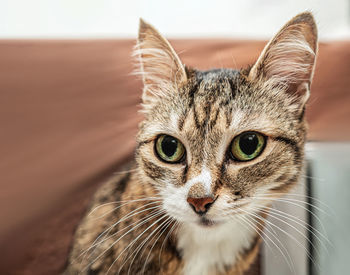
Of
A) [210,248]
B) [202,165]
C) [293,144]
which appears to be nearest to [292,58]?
Answer: [293,144]

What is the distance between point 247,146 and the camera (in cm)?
67

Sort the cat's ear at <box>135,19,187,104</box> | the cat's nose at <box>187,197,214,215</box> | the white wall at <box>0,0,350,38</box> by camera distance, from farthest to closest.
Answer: the white wall at <box>0,0,350,38</box> → the cat's ear at <box>135,19,187,104</box> → the cat's nose at <box>187,197,214,215</box>

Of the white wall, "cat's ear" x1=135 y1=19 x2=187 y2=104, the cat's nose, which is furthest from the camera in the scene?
the white wall

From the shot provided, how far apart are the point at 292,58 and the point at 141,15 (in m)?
0.44

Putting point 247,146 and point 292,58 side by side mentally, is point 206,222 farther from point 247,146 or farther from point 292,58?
point 292,58

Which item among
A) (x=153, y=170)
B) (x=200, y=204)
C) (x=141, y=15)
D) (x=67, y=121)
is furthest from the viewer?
(x=141, y=15)

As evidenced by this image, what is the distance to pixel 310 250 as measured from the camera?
0.69 m

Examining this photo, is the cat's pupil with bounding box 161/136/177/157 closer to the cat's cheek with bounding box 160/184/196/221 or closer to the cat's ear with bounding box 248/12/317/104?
the cat's cheek with bounding box 160/184/196/221

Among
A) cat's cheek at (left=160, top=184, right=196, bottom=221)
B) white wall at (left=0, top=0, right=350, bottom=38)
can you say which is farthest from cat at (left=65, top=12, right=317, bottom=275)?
white wall at (left=0, top=0, right=350, bottom=38)

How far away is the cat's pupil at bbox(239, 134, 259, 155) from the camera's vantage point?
0.67m

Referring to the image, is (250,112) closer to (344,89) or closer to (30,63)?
(344,89)

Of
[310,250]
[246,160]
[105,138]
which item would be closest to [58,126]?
[105,138]

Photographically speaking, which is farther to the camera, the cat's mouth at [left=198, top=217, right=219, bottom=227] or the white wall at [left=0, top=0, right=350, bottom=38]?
the white wall at [left=0, top=0, right=350, bottom=38]

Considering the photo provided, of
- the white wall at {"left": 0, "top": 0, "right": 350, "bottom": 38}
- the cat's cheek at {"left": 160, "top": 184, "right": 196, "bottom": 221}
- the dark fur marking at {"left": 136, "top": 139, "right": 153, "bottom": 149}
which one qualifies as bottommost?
the cat's cheek at {"left": 160, "top": 184, "right": 196, "bottom": 221}
